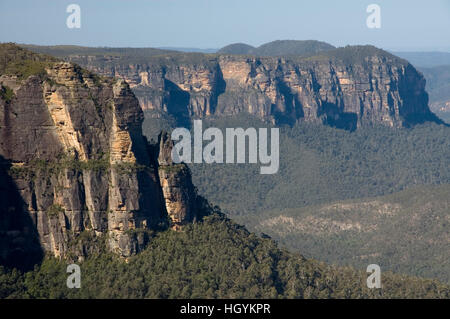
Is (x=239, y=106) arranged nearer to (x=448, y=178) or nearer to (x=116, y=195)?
(x=448, y=178)

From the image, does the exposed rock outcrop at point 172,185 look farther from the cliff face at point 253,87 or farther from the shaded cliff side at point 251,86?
the cliff face at point 253,87

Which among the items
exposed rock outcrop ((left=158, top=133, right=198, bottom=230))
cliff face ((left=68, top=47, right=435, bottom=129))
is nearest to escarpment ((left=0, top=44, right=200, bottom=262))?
exposed rock outcrop ((left=158, top=133, right=198, bottom=230))

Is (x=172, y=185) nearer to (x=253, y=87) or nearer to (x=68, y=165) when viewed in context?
(x=68, y=165)

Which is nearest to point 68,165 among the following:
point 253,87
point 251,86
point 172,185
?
point 172,185

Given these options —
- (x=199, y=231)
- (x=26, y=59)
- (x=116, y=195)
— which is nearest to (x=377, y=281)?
(x=199, y=231)

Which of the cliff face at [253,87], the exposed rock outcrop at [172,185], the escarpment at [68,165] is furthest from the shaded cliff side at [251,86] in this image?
the escarpment at [68,165]

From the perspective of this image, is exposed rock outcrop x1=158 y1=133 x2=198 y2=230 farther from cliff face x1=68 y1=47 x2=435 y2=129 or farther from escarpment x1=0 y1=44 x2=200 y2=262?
cliff face x1=68 y1=47 x2=435 y2=129
